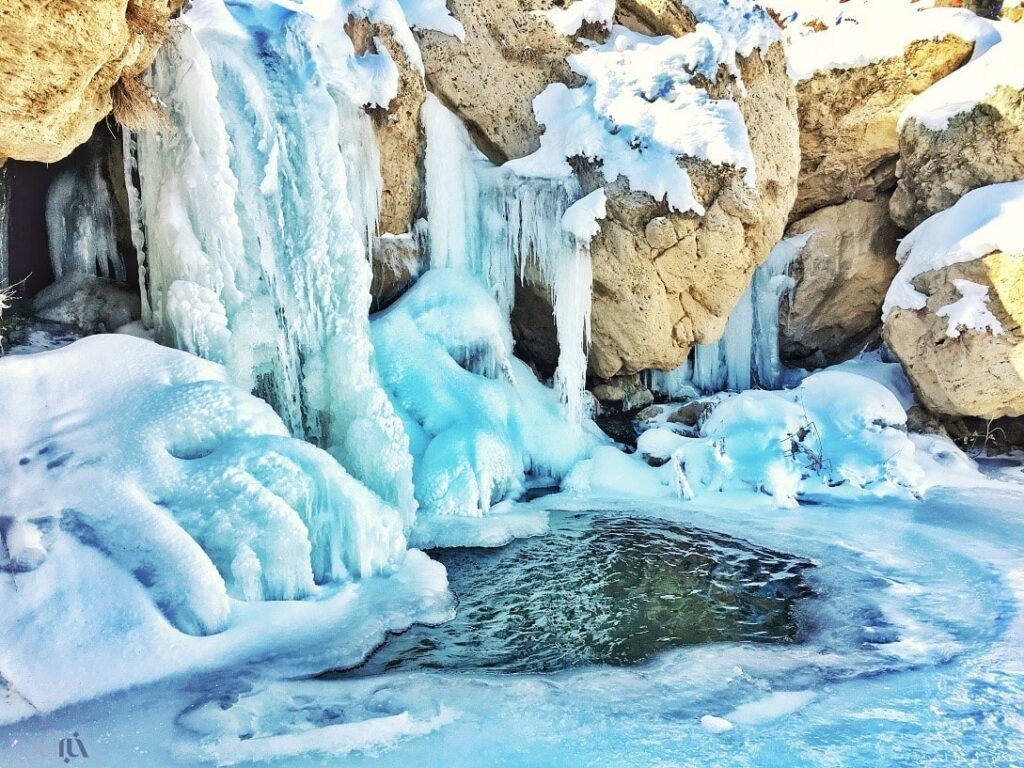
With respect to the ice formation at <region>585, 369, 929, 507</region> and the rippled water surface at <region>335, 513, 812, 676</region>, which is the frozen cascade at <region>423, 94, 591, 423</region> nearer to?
the ice formation at <region>585, 369, 929, 507</region>

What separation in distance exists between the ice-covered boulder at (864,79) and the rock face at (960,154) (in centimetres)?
76

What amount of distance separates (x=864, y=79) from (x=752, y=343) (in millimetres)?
4366

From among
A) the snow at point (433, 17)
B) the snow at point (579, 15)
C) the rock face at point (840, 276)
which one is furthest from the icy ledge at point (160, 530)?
the rock face at point (840, 276)

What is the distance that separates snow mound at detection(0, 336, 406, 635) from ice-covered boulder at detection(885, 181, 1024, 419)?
7647 millimetres

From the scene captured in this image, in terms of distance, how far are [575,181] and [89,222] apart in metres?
5.35

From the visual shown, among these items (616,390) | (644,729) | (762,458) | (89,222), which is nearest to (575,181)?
(616,390)

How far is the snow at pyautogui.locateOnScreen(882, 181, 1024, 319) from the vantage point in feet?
→ 29.4

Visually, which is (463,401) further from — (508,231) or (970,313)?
(970,313)

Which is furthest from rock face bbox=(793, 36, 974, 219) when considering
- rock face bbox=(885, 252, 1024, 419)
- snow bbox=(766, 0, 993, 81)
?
rock face bbox=(885, 252, 1024, 419)

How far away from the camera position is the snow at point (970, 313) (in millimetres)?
8883

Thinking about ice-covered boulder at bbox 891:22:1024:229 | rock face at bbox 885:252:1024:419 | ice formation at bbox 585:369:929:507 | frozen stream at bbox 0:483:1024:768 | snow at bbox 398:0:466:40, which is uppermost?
snow at bbox 398:0:466:40

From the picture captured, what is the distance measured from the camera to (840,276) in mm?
12203

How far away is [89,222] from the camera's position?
682 cm

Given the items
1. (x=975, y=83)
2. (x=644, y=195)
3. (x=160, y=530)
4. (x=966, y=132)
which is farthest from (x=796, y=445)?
(x=160, y=530)
